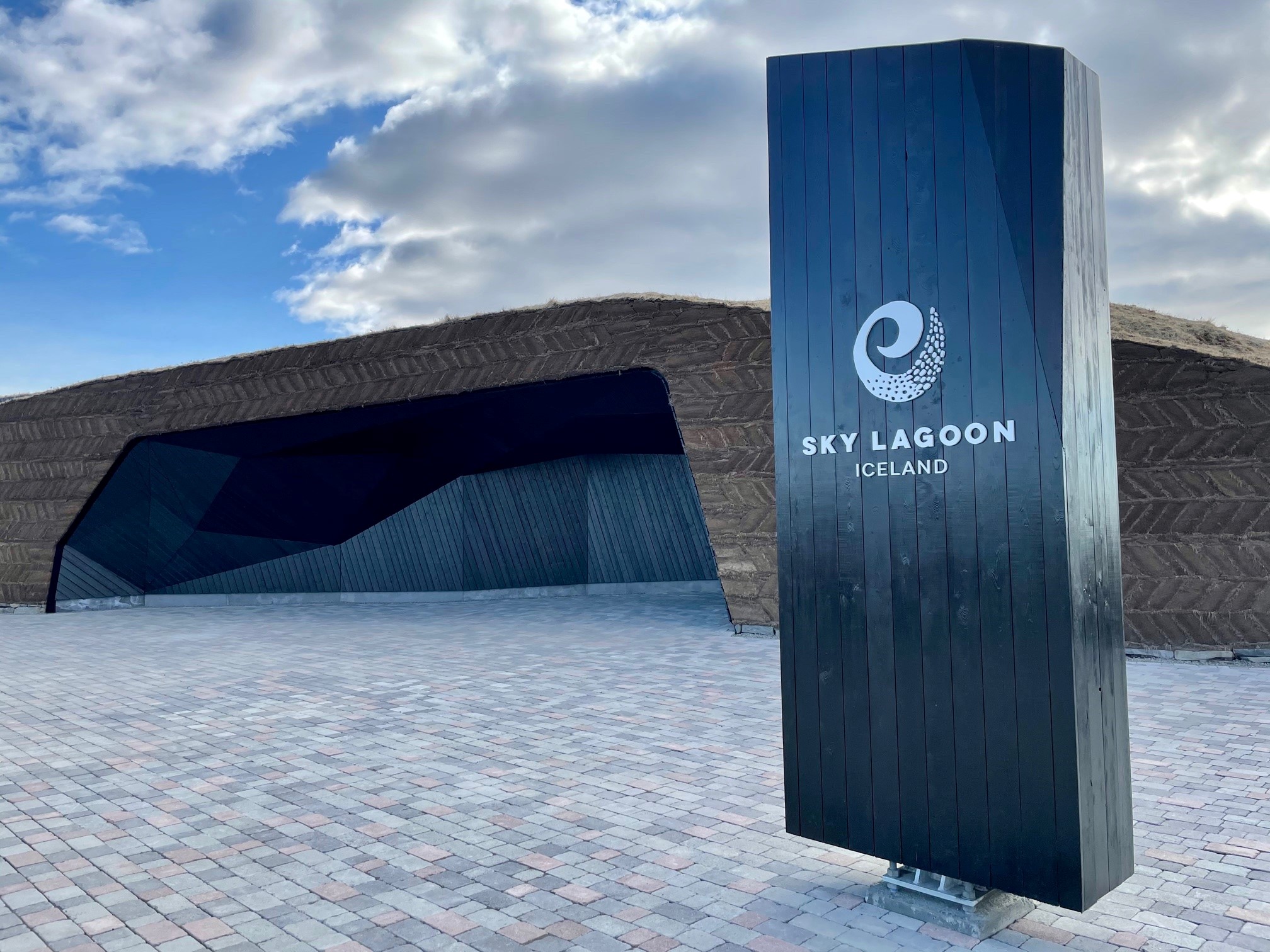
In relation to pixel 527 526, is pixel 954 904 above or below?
below

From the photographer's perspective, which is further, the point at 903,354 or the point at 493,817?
the point at 493,817

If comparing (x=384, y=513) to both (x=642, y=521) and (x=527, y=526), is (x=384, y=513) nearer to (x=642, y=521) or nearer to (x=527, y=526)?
(x=527, y=526)

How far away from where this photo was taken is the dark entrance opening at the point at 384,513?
18.6 meters

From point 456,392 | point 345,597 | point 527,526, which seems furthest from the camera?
point 527,526

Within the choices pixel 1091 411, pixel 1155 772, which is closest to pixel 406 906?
pixel 1091 411

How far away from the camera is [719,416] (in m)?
13.8

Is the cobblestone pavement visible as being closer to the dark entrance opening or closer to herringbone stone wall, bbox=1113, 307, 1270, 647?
herringbone stone wall, bbox=1113, 307, 1270, 647

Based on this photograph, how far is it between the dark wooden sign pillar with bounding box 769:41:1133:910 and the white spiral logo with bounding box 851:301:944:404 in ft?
0.04

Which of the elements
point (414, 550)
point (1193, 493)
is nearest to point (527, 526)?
point (414, 550)

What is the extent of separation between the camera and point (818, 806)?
4.56m

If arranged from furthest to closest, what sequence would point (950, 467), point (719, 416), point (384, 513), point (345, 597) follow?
point (345, 597) → point (384, 513) → point (719, 416) → point (950, 467)

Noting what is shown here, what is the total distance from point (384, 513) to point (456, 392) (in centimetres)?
503

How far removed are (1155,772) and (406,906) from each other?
4876 mm

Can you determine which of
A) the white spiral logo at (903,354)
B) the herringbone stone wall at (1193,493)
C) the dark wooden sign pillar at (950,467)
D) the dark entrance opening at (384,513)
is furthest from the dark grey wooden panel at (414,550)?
the white spiral logo at (903,354)
